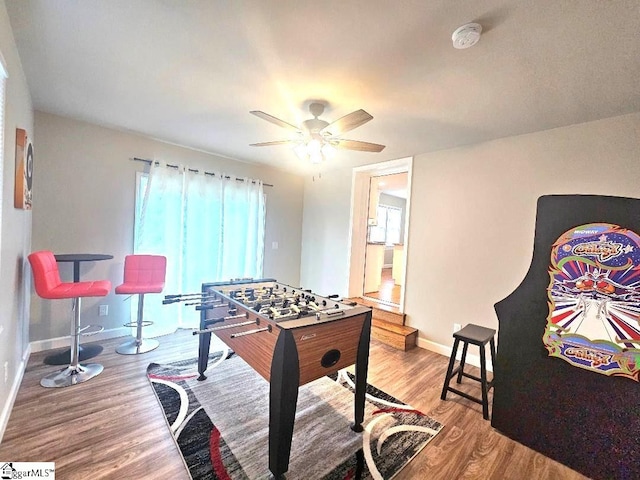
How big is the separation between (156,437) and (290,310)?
121 centimetres

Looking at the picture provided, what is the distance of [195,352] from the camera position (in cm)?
304

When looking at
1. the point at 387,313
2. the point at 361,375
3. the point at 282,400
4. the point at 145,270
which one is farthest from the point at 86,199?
the point at 387,313

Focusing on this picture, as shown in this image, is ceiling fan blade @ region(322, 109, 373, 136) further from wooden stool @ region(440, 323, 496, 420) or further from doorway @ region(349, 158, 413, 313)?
wooden stool @ region(440, 323, 496, 420)

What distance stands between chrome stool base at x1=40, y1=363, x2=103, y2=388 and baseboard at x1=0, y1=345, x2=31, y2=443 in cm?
16

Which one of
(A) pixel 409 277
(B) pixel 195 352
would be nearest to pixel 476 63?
(A) pixel 409 277

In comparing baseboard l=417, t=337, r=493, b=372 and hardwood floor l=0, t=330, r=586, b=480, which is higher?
baseboard l=417, t=337, r=493, b=372

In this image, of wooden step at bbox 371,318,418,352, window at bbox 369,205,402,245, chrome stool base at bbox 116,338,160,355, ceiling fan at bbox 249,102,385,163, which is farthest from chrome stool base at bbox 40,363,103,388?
window at bbox 369,205,402,245

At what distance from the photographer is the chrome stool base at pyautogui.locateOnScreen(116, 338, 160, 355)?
2922mm

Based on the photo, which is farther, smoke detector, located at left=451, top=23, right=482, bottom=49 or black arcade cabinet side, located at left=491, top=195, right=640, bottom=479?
black arcade cabinet side, located at left=491, top=195, right=640, bottom=479

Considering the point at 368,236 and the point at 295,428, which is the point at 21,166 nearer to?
the point at 295,428

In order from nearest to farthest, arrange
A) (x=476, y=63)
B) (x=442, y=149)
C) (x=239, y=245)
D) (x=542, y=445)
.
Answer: (x=476, y=63) → (x=542, y=445) → (x=442, y=149) → (x=239, y=245)

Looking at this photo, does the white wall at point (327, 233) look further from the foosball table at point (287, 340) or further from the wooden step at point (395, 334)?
the foosball table at point (287, 340)

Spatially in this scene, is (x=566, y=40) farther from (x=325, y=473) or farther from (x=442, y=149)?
(x=325, y=473)

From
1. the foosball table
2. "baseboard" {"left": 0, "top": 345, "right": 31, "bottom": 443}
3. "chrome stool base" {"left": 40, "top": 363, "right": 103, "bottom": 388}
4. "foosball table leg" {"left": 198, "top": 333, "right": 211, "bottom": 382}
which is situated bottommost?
"chrome stool base" {"left": 40, "top": 363, "right": 103, "bottom": 388}
